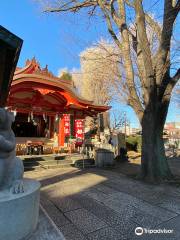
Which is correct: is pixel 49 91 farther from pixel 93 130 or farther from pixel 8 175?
pixel 93 130

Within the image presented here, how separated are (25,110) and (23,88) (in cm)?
147

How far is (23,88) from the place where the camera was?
12.6m

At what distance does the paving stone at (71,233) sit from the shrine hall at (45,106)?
8.94 metres

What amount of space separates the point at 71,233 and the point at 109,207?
1.51 m

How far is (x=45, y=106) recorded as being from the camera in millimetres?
14117

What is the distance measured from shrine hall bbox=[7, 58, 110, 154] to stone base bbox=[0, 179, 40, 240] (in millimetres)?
9432

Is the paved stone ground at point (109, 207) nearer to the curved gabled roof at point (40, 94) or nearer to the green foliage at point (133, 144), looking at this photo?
the curved gabled roof at point (40, 94)

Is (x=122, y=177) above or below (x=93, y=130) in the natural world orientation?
below

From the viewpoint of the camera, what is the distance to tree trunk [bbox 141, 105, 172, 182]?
25.8ft

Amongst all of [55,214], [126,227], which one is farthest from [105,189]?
[126,227]

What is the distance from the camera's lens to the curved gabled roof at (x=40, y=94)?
12.5 metres

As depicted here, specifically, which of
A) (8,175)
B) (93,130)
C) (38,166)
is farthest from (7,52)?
(93,130)

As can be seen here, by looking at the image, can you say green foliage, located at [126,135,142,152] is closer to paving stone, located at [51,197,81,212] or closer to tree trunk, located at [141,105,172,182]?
tree trunk, located at [141,105,172,182]

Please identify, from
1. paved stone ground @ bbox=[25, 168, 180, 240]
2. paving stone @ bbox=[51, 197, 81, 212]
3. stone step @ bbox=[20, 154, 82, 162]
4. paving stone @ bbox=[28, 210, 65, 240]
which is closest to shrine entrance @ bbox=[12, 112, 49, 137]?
stone step @ bbox=[20, 154, 82, 162]
